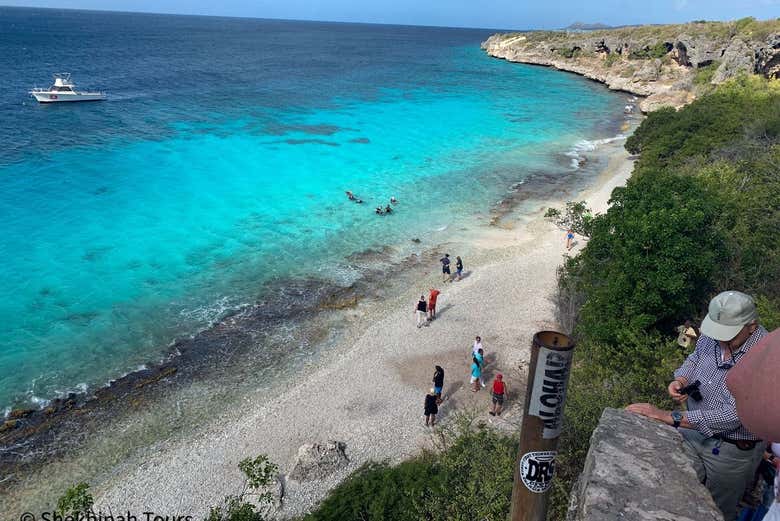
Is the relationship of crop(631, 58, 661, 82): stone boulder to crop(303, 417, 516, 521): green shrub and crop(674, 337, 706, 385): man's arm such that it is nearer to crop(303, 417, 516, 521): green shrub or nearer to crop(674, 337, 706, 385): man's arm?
crop(303, 417, 516, 521): green shrub

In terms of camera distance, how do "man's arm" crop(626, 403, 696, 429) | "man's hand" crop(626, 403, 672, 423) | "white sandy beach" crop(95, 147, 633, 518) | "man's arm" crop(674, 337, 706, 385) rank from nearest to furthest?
1. "man's arm" crop(626, 403, 696, 429)
2. "man's hand" crop(626, 403, 672, 423)
3. "man's arm" crop(674, 337, 706, 385)
4. "white sandy beach" crop(95, 147, 633, 518)

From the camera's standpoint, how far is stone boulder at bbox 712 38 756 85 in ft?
179

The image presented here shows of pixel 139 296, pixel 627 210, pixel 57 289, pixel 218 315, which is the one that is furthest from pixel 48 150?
pixel 627 210

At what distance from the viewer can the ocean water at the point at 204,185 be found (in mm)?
20891

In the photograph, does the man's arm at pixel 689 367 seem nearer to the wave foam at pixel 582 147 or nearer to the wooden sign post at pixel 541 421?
the wooden sign post at pixel 541 421

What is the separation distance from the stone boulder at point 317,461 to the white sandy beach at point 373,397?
0.74 ft

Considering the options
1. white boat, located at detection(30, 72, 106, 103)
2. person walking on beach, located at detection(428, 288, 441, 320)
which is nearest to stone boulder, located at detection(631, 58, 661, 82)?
person walking on beach, located at detection(428, 288, 441, 320)

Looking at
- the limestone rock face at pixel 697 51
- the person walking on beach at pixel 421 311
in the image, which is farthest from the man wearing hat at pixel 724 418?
the limestone rock face at pixel 697 51

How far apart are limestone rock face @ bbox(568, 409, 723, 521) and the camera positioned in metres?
0.50

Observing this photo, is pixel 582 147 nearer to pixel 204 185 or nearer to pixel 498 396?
pixel 204 185

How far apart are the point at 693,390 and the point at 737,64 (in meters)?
66.4

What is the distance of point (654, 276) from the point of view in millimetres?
13359

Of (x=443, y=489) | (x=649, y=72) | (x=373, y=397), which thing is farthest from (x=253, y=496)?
(x=649, y=72)

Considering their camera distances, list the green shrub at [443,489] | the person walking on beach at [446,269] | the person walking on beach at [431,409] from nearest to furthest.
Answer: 1. the green shrub at [443,489]
2. the person walking on beach at [431,409]
3. the person walking on beach at [446,269]
